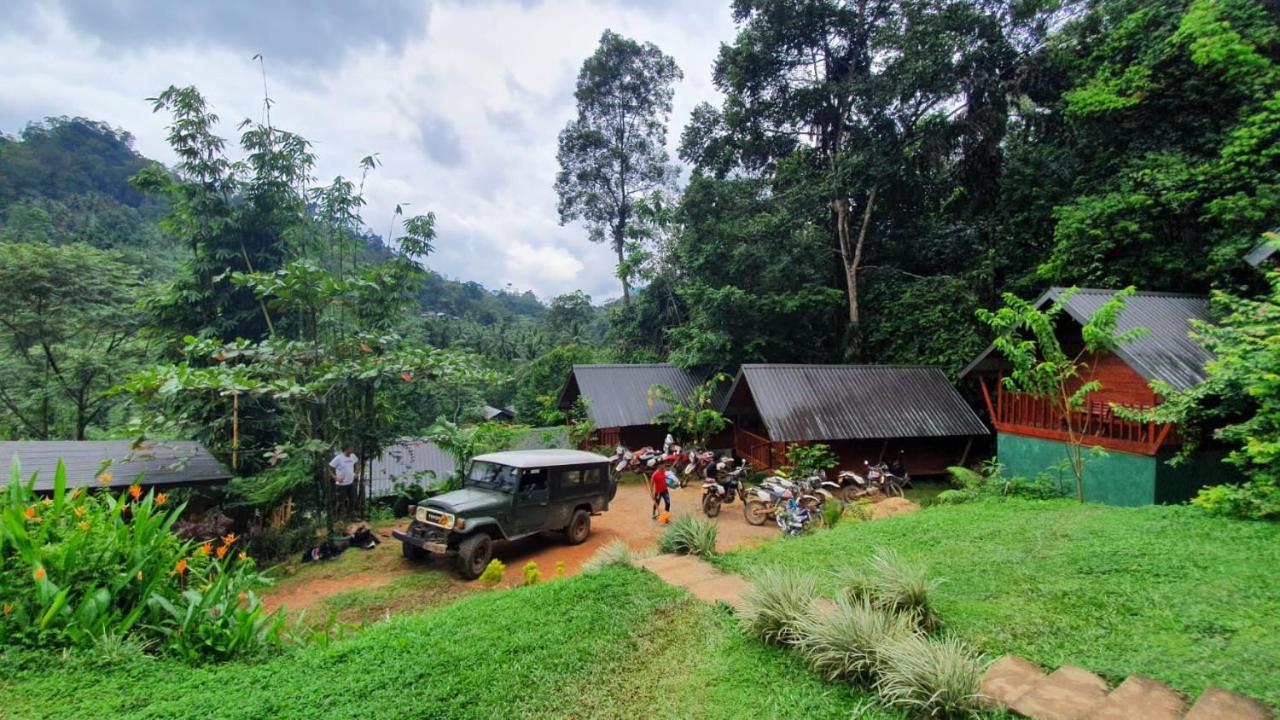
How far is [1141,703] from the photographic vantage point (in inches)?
109

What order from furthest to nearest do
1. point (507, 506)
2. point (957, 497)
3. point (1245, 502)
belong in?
point (957, 497), point (507, 506), point (1245, 502)

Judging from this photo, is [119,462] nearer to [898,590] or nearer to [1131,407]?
[898,590]

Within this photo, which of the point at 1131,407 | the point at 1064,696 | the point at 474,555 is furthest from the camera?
the point at 1131,407

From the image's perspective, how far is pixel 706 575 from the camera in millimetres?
5500

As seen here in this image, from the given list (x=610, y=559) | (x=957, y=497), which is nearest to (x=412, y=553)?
(x=610, y=559)

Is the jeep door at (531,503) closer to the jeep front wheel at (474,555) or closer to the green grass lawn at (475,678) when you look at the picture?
the jeep front wheel at (474,555)

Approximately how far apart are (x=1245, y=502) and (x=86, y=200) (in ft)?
177

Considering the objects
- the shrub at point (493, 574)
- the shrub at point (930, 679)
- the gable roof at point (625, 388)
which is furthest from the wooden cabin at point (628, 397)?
the shrub at point (930, 679)

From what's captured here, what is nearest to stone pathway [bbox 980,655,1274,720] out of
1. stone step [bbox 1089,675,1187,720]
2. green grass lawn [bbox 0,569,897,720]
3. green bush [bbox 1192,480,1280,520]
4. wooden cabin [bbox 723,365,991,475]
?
stone step [bbox 1089,675,1187,720]

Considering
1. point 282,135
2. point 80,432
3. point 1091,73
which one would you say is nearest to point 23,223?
point 80,432

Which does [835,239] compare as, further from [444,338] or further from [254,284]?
[444,338]

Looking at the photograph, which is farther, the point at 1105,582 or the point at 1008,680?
the point at 1105,582

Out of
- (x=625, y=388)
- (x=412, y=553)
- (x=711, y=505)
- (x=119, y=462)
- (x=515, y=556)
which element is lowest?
(x=515, y=556)

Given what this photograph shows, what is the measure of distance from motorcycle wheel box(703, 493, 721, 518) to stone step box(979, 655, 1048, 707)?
783 cm
